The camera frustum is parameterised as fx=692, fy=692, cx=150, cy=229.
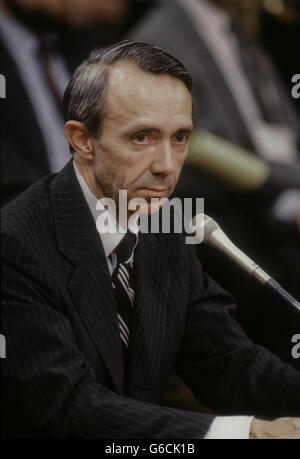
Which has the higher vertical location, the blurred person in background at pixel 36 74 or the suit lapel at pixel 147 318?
the blurred person in background at pixel 36 74

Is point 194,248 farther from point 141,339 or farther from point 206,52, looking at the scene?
point 206,52

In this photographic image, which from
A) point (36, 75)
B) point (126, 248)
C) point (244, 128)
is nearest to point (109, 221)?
point (126, 248)

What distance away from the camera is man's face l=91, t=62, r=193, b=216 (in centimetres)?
68

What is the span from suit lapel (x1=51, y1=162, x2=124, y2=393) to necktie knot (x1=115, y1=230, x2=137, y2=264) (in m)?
0.04

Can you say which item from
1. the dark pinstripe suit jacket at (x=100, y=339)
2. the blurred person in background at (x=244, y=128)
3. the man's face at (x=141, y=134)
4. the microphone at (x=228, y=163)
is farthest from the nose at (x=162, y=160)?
the microphone at (x=228, y=163)

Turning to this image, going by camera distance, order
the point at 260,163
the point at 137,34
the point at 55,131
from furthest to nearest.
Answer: the point at 137,34, the point at 260,163, the point at 55,131

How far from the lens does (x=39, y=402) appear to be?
26.5 inches

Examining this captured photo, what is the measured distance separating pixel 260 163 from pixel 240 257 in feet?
2.46

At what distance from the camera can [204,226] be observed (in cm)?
74

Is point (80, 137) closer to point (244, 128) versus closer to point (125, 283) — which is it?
point (125, 283)

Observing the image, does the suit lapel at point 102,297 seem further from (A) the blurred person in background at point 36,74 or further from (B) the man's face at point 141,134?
(A) the blurred person in background at point 36,74

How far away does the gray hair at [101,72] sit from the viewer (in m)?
0.68

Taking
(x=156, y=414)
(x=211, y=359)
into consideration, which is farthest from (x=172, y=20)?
(x=156, y=414)

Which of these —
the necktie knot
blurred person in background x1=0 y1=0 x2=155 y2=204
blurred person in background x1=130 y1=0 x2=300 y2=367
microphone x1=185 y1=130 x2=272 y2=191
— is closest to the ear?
the necktie knot
